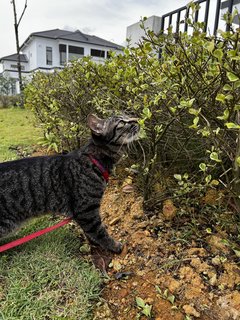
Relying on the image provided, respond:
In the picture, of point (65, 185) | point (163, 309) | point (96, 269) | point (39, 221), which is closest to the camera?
point (163, 309)

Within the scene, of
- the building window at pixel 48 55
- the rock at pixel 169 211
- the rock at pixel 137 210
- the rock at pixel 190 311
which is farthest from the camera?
the building window at pixel 48 55

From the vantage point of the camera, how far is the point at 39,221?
9.25ft

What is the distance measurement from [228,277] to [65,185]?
1505mm

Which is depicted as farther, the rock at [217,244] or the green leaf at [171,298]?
the rock at [217,244]

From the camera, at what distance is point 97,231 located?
231 centimetres

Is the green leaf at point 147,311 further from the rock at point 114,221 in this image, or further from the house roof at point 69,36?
the house roof at point 69,36

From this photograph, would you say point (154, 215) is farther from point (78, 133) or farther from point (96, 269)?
point (78, 133)

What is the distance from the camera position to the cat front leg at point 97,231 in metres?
2.28

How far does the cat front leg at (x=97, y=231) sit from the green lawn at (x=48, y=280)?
0.69 feet

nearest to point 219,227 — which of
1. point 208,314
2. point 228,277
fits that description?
point 228,277

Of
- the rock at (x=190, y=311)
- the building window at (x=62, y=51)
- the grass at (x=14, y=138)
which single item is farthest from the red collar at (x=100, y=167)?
the building window at (x=62, y=51)

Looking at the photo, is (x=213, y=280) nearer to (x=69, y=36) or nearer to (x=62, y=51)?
(x=62, y=51)

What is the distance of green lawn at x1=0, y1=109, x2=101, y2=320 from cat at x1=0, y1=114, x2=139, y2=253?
244mm

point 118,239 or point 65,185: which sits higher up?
point 65,185
